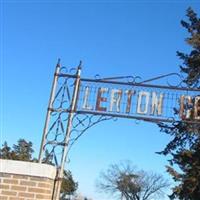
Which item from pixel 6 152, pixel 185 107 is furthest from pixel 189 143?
pixel 6 152

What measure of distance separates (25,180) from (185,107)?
345 cm

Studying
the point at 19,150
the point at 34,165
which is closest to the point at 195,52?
the point at 34,165

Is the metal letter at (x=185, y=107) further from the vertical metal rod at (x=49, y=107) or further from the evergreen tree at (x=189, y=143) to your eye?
the evergreen tree at (x=189, y=143)

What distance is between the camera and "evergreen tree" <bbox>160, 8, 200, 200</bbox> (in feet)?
73.2

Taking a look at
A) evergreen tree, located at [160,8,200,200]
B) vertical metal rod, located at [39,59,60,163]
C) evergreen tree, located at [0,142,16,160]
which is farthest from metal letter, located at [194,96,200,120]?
evergreen tree, located at [0,142,16,160]

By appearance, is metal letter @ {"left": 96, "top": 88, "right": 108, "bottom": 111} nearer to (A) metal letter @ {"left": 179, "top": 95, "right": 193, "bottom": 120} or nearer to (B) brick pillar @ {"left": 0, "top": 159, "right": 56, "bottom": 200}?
(A) metal letter @ {"left": 179, "top": 95, "right": 193, "bottom": 120}

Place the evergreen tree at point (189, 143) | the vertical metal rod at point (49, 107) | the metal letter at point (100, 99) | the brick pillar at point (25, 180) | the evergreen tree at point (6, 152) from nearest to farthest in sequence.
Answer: the brick pillar at point (25, 180) → the vertical metal rod at point (49, 107) → the metal letter at point (100, 99) → the evergreen tree at point (189, 143) → the evergreen tree at point (6, 152)

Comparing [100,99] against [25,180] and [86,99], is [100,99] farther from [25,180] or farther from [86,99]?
[25,180]

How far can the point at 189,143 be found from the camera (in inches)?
894

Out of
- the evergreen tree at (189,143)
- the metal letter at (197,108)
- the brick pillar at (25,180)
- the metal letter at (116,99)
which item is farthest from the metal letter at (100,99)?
the evergreen tree at (189,143)

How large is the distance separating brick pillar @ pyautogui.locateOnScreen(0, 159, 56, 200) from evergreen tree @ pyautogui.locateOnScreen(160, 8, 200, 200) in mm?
12610

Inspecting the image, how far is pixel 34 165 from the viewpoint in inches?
344

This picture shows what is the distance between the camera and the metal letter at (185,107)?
33.6 ft

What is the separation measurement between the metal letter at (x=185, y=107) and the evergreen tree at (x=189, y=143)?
34.4ft
